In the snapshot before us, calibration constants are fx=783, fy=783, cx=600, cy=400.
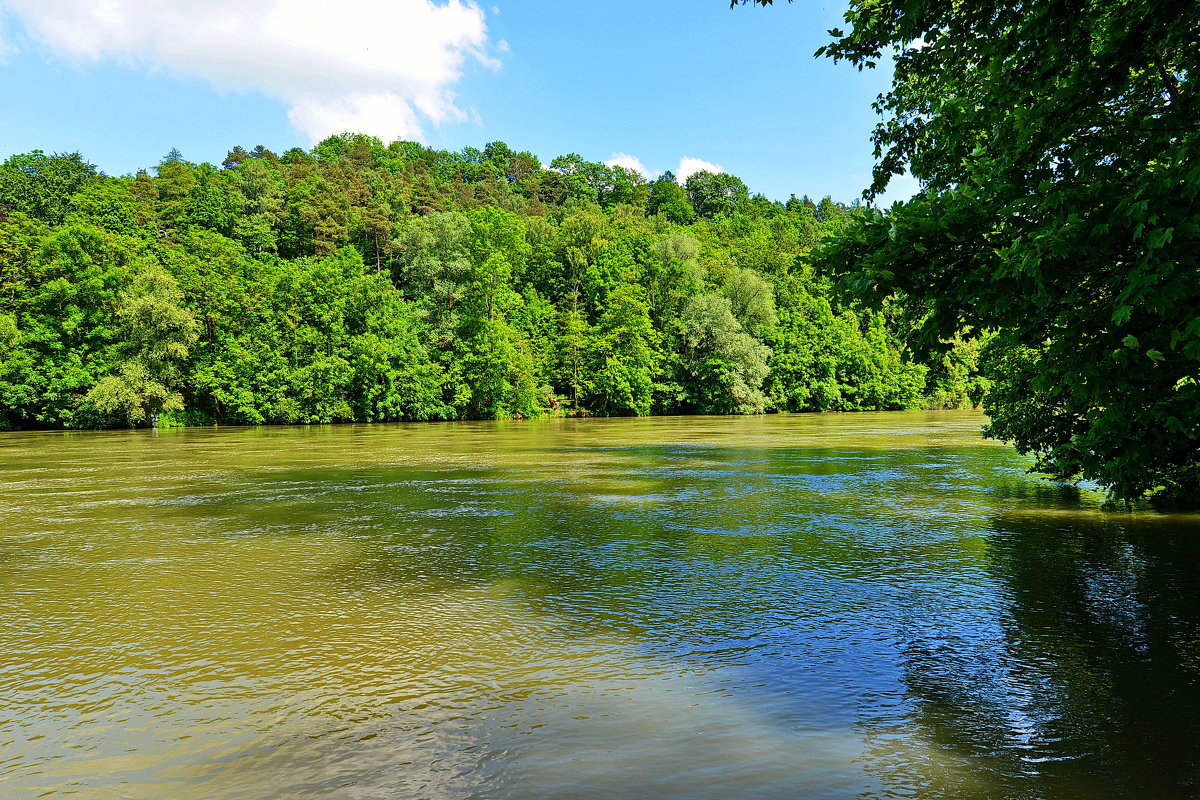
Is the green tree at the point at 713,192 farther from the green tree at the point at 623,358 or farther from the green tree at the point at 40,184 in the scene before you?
the green tree at the point at 40,184

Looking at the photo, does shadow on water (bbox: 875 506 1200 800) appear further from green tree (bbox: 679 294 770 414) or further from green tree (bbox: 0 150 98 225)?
green tree (bbox: 0 150 98 225)

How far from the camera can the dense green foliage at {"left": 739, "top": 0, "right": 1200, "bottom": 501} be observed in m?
5.82

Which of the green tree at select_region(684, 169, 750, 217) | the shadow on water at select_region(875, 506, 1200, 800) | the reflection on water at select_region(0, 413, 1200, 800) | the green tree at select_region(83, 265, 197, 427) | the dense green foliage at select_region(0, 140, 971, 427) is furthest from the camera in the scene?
the green tree at select_region(684, 169, 750, 217)

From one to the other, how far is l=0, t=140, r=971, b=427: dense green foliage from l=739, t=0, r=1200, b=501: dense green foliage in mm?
28308

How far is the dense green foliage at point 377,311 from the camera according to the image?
49.6 metres

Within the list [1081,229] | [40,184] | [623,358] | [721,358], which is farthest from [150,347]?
[1081,229]

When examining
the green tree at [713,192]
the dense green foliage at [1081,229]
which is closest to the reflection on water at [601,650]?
the dense green foliage at [1081,229]

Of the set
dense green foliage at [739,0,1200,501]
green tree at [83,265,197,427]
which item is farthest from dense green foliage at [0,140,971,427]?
dense green foliage at [739,0,1200,501]

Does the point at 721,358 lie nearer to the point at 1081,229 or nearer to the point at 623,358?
the point at 623,358

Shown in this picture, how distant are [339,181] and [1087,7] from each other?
8407cm

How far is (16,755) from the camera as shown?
4773 millimetres

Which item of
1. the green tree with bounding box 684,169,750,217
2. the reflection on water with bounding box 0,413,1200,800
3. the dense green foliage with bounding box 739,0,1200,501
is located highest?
the green tree with bounding box 684,169,750,217

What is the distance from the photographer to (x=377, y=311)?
55844mm

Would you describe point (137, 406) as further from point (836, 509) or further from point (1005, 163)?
point (1005, 163)
